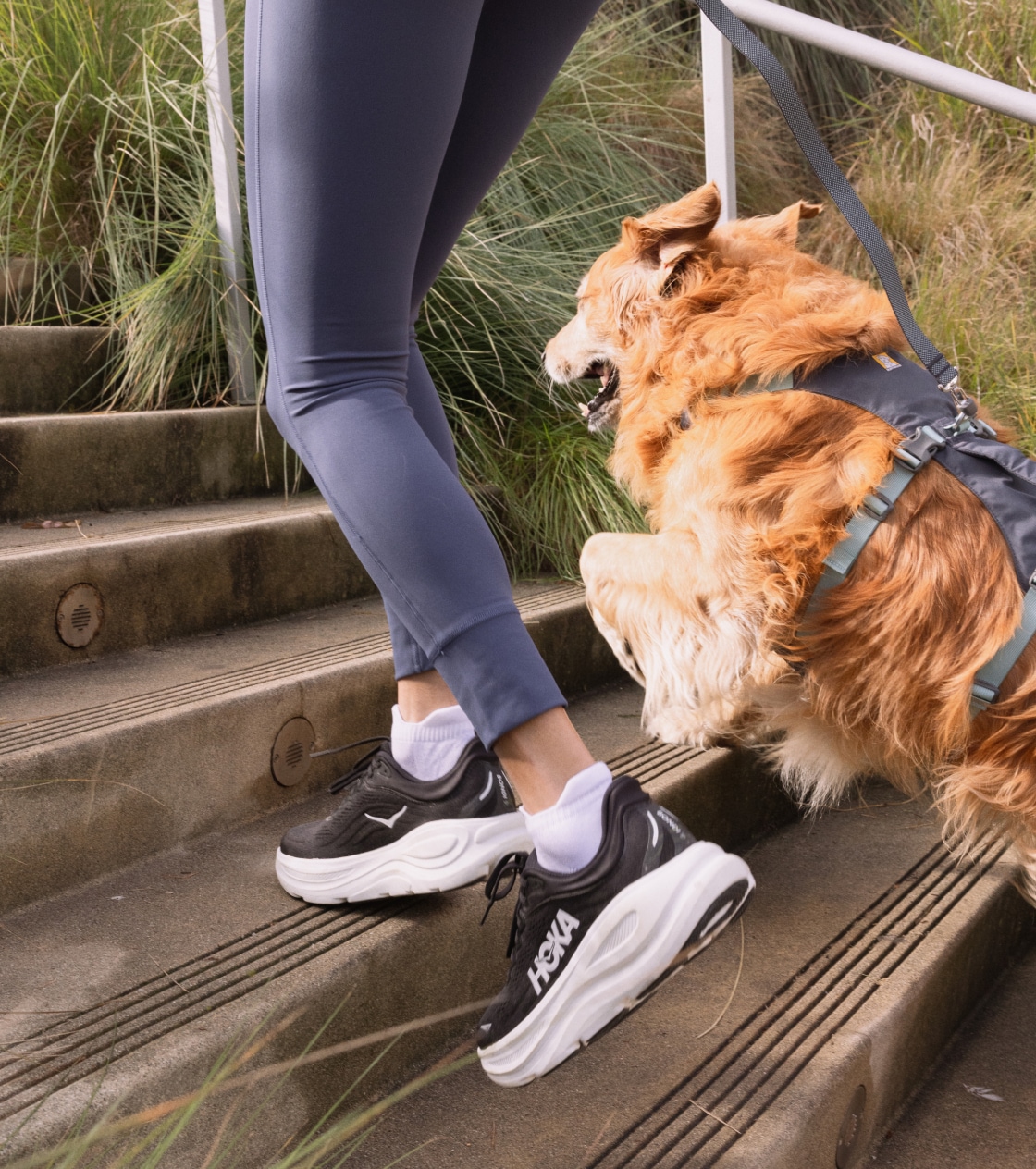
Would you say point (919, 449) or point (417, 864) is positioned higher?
point (919, 449)

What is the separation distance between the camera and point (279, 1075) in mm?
1208

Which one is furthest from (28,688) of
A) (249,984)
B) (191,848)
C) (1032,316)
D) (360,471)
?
(1032,316)

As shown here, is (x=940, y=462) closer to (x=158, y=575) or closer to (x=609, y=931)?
(x=609, y=931)

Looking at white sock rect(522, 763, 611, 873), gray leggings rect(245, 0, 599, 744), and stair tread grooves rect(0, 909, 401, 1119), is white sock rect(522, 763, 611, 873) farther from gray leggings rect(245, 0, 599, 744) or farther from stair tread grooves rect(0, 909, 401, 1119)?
stair tread grooves rect(0, 909, 401, 1119)

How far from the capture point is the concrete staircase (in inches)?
48.5

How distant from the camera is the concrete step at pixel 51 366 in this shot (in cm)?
266

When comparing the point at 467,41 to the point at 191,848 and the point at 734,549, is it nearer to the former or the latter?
the point at 734,549

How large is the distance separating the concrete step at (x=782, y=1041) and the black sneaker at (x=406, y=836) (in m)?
0.27

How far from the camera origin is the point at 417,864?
142cm

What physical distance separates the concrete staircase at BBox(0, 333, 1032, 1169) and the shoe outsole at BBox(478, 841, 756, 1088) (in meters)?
0.18

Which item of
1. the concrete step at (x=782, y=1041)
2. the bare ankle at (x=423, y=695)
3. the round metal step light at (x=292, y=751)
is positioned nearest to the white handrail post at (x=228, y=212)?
the round metal step light at (x=292, y=751)

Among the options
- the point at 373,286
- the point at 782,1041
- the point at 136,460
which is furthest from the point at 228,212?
the point at 782,1041

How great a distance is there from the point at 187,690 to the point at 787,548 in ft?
3.32

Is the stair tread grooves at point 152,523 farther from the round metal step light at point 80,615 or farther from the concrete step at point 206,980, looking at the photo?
the concrete step at point 206,980
